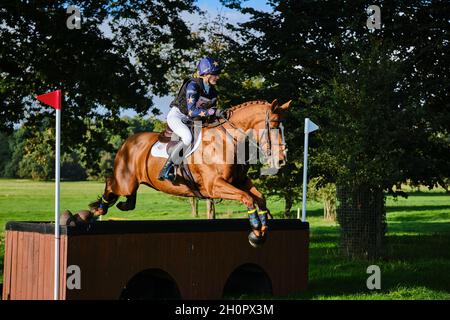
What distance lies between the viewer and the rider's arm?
7.17 m

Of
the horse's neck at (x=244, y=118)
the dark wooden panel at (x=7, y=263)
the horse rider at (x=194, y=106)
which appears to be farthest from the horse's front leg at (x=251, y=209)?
the dark wooden panel at (x=7, y=263)

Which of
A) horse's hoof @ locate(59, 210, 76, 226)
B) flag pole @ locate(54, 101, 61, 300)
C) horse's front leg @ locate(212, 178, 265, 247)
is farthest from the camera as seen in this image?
horse's hoof @ locate(59, 210, 76, 226)

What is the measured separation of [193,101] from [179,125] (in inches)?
15.6

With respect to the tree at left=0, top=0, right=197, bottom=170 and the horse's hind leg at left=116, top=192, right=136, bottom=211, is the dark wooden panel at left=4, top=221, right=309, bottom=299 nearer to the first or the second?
the horse's hind leg at left=116, top=192, right=136, bottom=211

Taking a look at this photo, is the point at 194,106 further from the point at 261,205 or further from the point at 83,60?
the point at 83,60

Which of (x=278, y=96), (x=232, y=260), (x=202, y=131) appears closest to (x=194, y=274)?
(x=232, y=260)

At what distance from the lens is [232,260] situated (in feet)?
28.7

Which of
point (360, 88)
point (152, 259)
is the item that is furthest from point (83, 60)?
point (152, 259)

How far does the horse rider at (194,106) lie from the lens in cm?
720

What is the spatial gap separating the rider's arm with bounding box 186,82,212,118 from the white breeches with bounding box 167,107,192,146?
25 cm


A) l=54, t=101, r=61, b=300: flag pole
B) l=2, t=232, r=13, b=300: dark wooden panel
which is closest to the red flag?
l=54, t=101, r=61, b=300: flag pole

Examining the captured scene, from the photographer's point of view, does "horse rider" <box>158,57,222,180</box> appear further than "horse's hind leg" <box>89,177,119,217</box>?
No

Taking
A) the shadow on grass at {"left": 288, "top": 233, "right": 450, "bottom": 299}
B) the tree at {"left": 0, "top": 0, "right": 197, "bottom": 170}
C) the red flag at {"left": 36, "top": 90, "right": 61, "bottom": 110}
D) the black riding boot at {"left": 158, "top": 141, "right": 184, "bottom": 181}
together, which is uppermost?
the tree at {"left": 0, "top": 0, "right": 197, "bottom": 170}

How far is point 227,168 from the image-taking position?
710 cm
